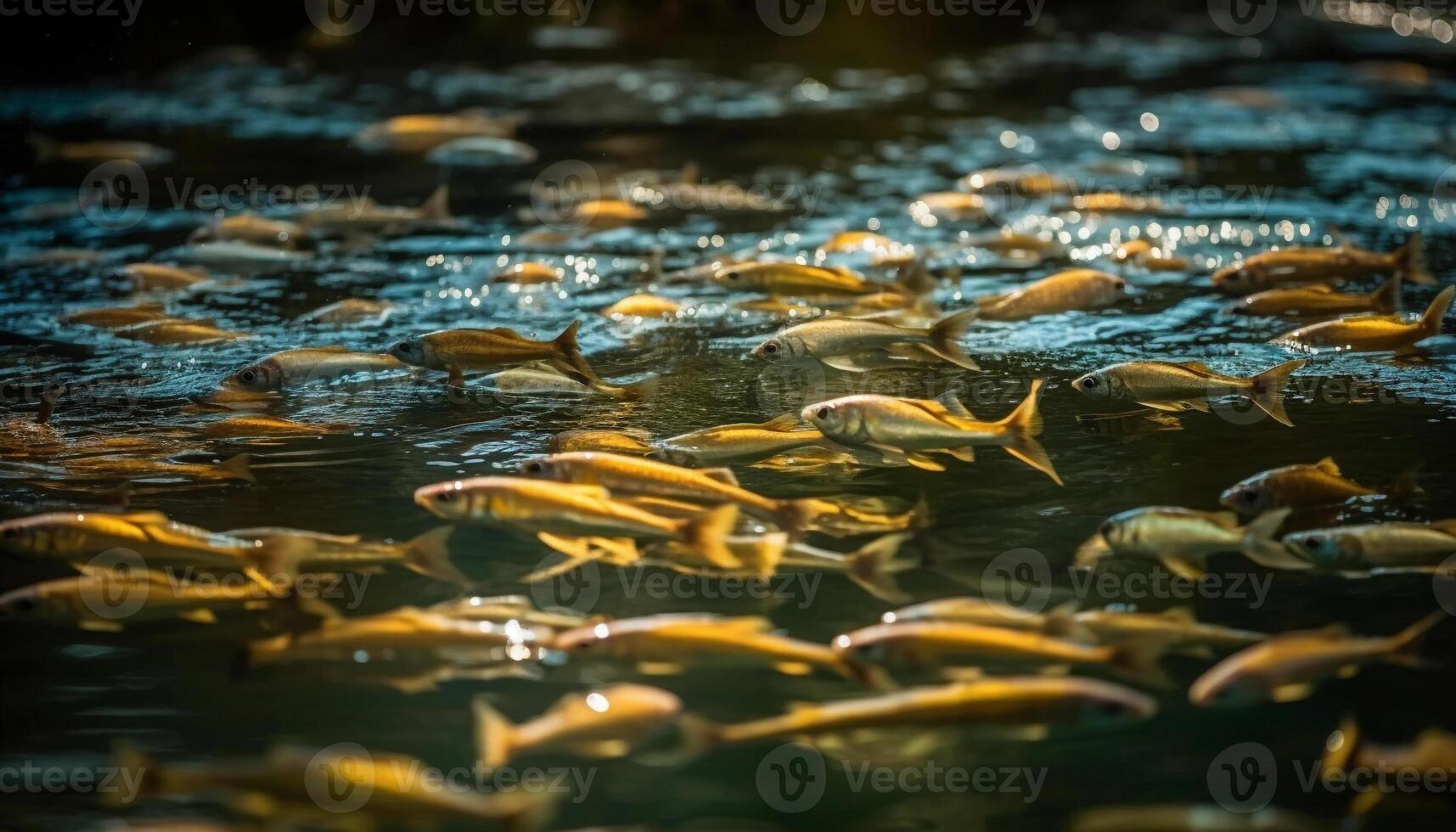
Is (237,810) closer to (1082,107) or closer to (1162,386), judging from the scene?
(1162,386)

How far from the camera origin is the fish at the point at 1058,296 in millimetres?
8727

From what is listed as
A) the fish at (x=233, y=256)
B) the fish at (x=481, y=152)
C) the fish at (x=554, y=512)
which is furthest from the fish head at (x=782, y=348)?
the fish at (x=481, y=152)

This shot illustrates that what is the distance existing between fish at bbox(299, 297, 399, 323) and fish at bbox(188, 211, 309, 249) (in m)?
1.78

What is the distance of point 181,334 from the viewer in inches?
331

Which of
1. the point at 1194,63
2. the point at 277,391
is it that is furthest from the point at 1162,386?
the point at 1194,63

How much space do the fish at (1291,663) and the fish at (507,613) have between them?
180 cm

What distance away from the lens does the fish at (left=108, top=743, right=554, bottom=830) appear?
363cm

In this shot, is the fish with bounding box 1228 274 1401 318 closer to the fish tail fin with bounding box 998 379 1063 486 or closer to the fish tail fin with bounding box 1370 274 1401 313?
the fish tail fin with bounding box 1370 274 1401 313

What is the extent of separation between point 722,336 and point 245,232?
3925 millimetres

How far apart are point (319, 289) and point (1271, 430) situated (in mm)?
6057

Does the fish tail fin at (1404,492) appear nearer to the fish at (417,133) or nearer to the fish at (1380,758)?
the fish at (1380,758)

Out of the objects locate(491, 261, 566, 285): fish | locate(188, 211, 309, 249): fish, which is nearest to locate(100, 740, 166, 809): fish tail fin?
locate(491, 261, 566, 285): fish

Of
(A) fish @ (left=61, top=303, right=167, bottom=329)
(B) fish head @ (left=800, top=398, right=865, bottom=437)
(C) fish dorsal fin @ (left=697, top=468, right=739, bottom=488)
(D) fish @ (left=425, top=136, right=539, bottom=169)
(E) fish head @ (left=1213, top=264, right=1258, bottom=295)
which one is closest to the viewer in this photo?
(C) fish dorsal fin @ (left=697, top=468, right=739, bottom=488)

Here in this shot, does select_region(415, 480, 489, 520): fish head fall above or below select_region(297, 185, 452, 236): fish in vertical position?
below
